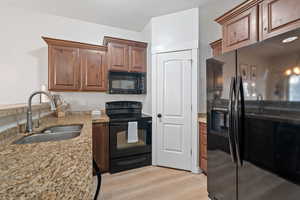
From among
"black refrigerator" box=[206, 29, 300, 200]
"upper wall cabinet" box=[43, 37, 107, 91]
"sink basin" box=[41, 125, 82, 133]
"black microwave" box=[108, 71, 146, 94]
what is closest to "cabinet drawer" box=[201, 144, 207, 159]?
"black refrigerator" box=[206, 29, 300, 200]

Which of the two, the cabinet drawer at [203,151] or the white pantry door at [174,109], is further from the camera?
the white pantry door at [174,109]

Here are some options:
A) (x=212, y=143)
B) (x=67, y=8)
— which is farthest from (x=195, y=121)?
(x=67, y=8)

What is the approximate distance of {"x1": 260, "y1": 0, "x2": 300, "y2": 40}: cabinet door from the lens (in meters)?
1.32

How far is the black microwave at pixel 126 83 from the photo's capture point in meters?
2.81

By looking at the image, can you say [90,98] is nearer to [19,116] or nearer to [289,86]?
[19,116]

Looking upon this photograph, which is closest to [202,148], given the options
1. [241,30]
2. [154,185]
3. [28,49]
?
[154,185]

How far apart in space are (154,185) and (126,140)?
2.68 ft

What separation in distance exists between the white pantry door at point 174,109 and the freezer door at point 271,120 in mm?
1295

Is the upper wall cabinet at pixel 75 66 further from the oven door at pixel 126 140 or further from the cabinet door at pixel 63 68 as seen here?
the oven door at pixel 126 140

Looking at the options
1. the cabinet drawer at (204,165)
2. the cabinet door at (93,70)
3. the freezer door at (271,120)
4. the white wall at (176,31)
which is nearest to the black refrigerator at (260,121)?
the freezer door at (271,120)

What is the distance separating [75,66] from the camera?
2.66m

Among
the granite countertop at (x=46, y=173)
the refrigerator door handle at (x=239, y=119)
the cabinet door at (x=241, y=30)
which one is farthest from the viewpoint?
the cabinet door at (x=241, y=30)

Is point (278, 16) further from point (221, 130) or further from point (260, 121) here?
point (221, 130)

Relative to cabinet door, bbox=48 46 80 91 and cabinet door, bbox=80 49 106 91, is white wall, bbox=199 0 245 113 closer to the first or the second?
cabinet door, bbox=80 49 106 91
